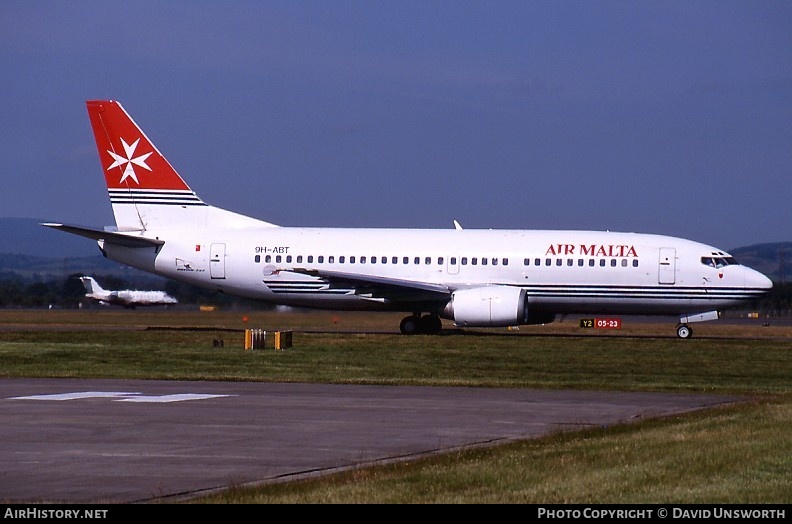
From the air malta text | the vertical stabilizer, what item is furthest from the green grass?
the vertical stabilizer

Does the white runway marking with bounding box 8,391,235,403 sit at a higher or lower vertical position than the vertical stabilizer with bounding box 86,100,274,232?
lower

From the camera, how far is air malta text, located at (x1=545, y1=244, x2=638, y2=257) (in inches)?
1699

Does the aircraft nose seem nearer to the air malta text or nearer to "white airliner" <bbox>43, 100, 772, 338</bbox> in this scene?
"white airliner" <bbox>43, 100, 772, 338</bbox>

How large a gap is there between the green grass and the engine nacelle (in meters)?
0.70

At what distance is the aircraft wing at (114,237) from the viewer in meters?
43.2

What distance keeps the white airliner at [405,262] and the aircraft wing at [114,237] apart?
5 centimetres

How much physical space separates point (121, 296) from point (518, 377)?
75495 mm

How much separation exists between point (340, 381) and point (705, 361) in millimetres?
11980

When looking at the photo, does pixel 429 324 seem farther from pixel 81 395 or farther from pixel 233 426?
pixel 233 426

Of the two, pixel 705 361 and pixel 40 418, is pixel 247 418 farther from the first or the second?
pixel 705 361

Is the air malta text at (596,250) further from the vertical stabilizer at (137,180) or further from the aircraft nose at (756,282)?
the vertical stabilizer at (137,180)

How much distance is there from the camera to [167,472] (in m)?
12.6
